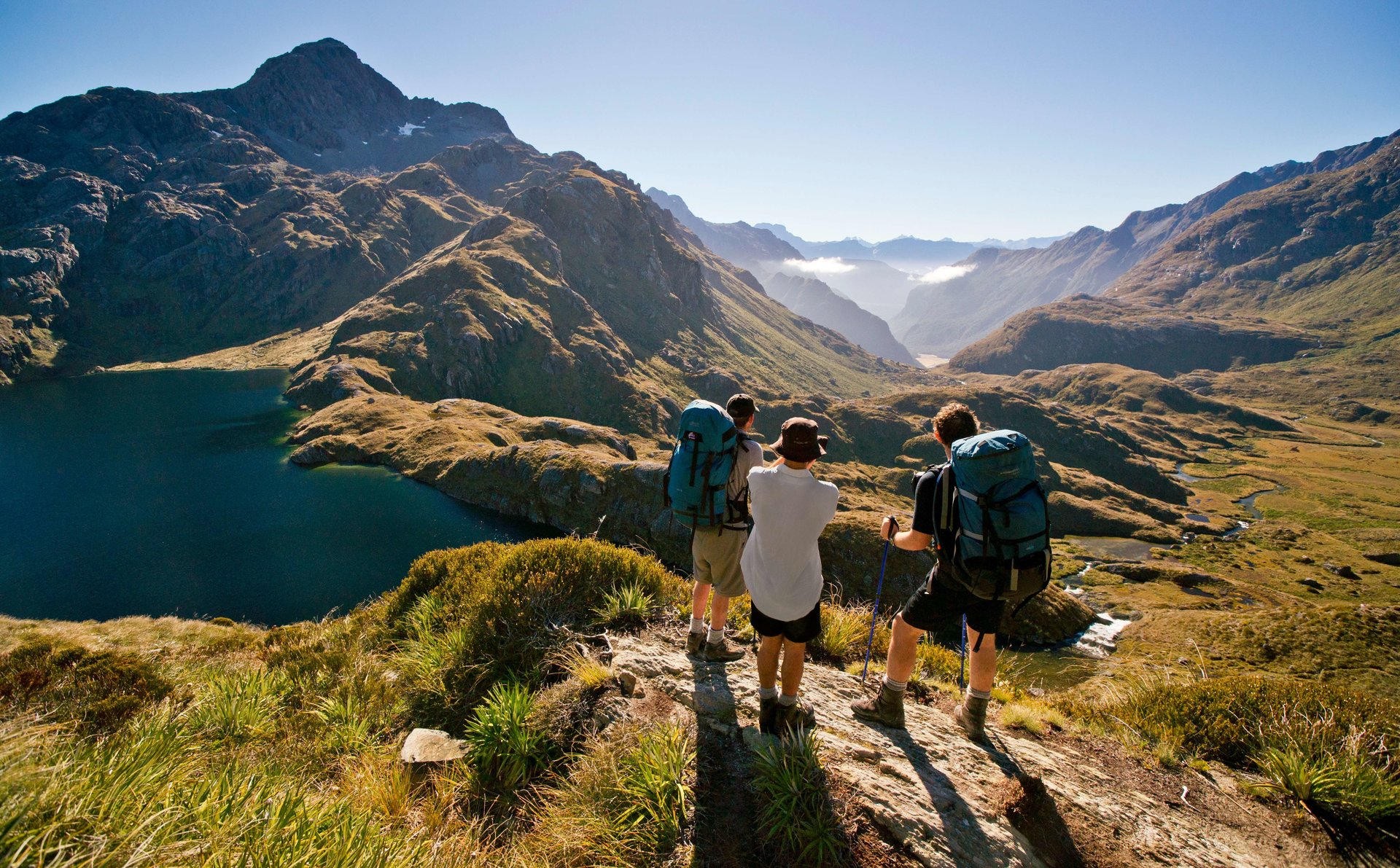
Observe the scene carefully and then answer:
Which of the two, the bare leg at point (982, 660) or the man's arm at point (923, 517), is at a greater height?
the man's arm at point (923, 517)

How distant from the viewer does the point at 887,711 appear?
6453 mm

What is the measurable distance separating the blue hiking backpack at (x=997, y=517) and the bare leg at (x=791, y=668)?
2.07 m

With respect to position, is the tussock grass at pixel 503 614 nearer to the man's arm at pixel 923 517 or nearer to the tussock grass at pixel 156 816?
the tussock grass at pixel 156 816

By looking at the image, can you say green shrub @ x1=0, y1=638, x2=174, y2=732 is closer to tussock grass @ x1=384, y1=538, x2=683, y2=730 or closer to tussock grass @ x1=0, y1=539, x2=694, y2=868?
tussock grass @ x1=0, y1=539, x2=694, y2=868

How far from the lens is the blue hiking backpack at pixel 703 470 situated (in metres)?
7.05

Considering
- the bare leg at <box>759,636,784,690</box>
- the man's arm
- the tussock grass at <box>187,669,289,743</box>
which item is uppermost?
the man's arm

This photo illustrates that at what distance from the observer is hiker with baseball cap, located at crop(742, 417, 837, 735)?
5.42m

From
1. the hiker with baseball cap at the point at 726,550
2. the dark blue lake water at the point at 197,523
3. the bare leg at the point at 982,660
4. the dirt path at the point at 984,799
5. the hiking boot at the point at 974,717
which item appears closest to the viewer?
the dirt path at the point at 984,799

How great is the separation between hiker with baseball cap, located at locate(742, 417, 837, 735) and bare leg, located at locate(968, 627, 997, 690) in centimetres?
225

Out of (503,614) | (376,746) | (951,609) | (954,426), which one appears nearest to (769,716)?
(951,609)

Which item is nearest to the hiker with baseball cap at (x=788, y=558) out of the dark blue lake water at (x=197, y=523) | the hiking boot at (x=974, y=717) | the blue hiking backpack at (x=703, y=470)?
the blue hiking backpack at (x=703, y=470)

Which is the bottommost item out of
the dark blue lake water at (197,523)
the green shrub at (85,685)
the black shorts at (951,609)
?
the dark blue lake water at (197,523)

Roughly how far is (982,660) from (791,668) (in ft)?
8.99

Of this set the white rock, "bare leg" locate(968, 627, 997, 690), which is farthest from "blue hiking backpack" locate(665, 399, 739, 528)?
the white rock
